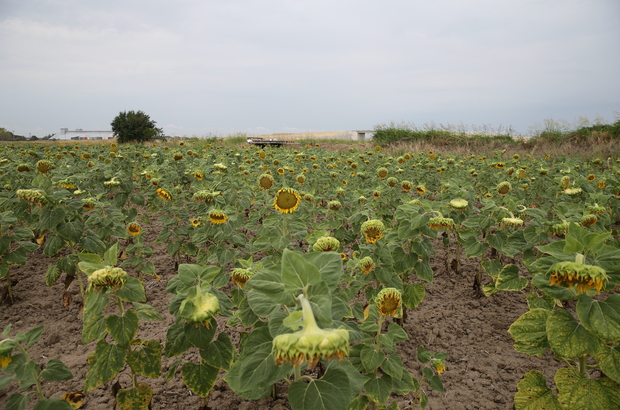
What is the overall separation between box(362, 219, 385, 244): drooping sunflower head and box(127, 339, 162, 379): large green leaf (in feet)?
4.50

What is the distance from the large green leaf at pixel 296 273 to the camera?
94cm

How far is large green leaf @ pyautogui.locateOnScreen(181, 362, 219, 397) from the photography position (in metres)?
1.58

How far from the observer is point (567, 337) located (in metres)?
1.29

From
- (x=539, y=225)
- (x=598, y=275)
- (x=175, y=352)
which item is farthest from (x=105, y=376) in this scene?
(x=539, y=225)

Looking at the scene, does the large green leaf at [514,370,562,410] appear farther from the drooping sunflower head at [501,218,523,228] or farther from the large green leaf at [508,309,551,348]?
the drooping sunflower head at [501,218,523,228]

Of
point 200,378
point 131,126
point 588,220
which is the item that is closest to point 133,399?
point 200,378

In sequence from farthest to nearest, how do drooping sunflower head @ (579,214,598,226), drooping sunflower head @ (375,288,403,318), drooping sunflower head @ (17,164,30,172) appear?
drooping sunflower head @ (17,164,30,172) < drooping sunflower head @ (579,214,598,226) < drooping sunflower head @ (375,288,403,318)

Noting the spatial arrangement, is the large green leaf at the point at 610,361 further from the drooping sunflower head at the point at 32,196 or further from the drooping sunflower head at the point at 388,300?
the drooping sunflower head at the point at 32,196

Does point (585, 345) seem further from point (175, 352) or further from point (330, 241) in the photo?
point (175, 352)

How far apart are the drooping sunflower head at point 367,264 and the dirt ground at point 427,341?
0.88 metres

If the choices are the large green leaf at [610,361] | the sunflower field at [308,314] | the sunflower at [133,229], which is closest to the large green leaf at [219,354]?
the sunflower field at [308,314]

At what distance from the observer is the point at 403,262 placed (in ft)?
7.99

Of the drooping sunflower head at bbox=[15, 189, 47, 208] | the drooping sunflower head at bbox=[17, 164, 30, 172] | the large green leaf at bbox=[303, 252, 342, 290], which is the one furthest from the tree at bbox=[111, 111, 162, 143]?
the large green leaf at bbox=[303, 252, 342, 290]

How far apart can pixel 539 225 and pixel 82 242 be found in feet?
12.3
